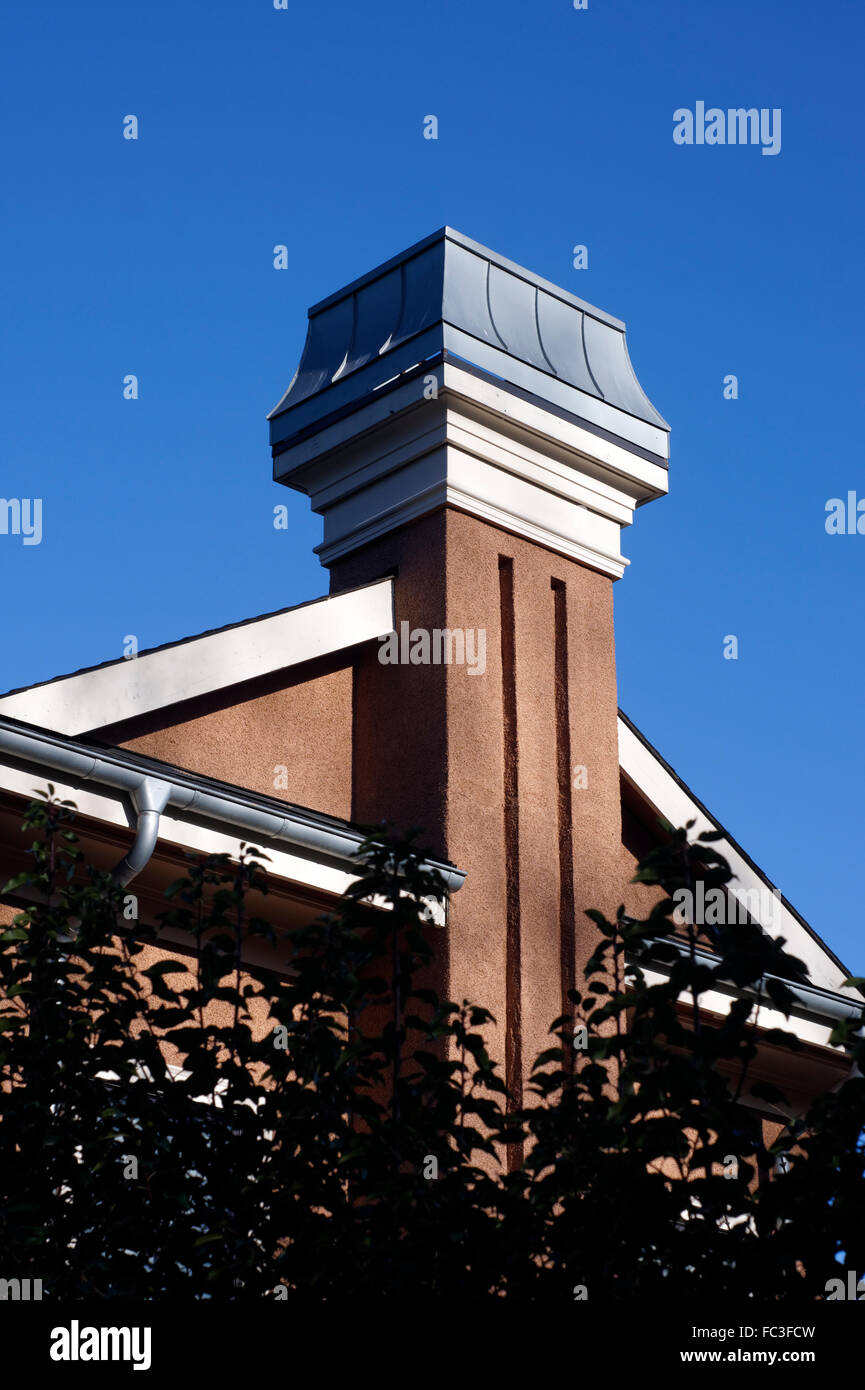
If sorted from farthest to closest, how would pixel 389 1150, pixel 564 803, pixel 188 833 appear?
pixel 564 803
pixel 188 833
pixel 389 1150

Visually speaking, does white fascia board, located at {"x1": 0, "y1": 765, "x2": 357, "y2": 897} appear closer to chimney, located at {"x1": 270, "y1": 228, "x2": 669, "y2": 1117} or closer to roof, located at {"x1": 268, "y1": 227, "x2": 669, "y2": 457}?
chimney, located at {"x1": 270, "y1": 228, "x2": 669, "y2": 1117}


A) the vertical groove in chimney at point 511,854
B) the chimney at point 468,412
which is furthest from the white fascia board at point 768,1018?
the chimney at point 468,412

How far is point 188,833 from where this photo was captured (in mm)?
7211

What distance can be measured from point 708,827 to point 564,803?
1512mm

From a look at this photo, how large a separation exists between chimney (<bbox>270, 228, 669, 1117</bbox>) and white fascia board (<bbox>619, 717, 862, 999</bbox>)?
0.47m

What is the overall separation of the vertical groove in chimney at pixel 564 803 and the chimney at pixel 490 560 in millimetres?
11

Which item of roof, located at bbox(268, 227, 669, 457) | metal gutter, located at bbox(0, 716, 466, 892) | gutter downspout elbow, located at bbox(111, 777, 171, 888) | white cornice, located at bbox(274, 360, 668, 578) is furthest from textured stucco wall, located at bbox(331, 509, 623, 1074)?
gutter downspout elbow, located at bbox(111, 777, 171, 888)

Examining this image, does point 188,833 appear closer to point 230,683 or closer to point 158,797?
point 158,797

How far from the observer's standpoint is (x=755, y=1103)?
31.7ft

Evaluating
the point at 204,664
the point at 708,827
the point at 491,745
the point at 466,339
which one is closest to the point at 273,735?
the point at 204,664

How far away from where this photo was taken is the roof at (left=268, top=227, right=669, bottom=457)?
902 cm

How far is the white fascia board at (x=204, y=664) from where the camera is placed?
740cm

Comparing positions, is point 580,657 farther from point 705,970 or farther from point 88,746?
point 705,970
